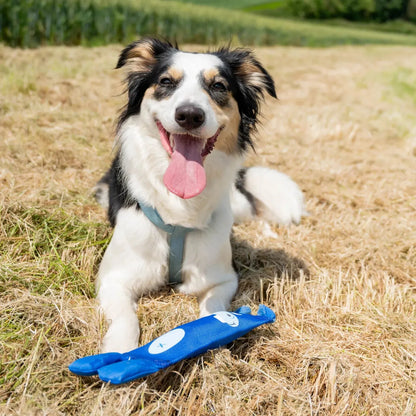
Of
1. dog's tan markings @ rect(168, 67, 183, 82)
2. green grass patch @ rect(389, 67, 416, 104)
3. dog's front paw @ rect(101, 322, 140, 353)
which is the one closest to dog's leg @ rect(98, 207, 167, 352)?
dog's front paw @ rect(101, 322, 140, 353)

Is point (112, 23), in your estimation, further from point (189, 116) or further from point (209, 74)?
point (189, 116)

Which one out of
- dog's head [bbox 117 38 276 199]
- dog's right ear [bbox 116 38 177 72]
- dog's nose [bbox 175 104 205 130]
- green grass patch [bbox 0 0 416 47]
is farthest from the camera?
green grass patch [bbox 0 0 416 47]

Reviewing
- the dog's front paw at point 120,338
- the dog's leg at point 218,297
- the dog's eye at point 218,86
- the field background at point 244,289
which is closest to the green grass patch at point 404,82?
the field background at point 244,289

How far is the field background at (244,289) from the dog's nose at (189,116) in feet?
3.52

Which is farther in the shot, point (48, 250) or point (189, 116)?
point (48, 250)

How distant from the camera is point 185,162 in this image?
2.54m

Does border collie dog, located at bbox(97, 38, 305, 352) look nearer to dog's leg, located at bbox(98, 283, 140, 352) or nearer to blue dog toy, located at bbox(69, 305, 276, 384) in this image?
dog's leg, located at bbox(98, 283, 140, 352)

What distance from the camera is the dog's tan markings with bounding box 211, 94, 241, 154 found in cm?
264

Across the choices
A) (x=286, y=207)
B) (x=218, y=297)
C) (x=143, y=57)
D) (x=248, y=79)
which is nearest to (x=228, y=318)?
(x=218, y=297)

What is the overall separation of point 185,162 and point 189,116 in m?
0.30

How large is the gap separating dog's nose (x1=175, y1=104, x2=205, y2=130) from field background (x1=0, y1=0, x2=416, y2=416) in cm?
107

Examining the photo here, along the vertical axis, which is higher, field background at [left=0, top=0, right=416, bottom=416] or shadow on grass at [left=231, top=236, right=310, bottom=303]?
field background at [left=0, top=0, right=416, bottom=416]

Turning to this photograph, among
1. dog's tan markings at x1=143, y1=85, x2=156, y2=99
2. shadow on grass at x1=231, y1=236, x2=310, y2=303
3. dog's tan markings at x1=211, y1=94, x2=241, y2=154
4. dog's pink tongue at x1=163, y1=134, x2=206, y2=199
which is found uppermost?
dog's tan markings at x1=143, y1=85, x2=156, y2=99

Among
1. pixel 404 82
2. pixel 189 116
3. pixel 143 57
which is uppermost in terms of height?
pixel 143 57
